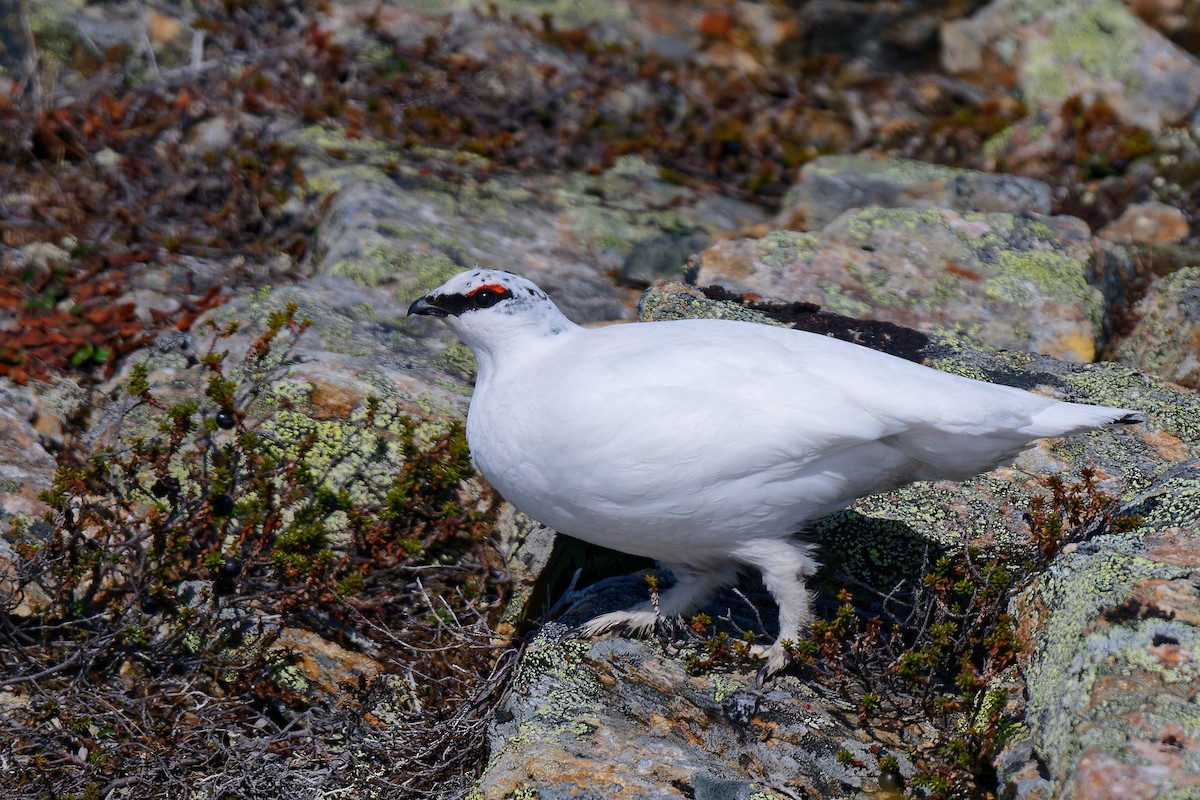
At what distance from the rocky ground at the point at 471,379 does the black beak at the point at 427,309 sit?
628 millimetres

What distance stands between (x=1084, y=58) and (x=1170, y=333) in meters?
3.84

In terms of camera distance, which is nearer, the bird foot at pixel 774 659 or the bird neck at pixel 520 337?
the bird foot at pixel 774 659

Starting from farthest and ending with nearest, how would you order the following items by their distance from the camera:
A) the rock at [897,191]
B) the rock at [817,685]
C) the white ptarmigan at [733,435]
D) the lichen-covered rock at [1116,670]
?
the rock at [897,191]
the white ptarmigan at [733,435]
the rock at [817,685]
the lichen-covered rock at [1116,670]

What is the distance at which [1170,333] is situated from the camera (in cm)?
572

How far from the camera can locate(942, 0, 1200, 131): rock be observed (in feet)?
27.8

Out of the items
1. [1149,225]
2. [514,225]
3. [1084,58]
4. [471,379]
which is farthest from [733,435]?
[1084,58]

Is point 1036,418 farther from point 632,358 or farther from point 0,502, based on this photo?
point 0,502

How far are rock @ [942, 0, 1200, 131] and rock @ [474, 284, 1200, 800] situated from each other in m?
4.22

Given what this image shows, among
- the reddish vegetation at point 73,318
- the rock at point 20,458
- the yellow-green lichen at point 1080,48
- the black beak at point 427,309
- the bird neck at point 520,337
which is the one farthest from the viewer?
the yellow-green lichen at point 1080,48

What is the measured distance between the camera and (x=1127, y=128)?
828 centimetres

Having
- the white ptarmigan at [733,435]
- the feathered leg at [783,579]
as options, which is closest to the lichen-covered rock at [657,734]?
the feathered leg at [783,579]

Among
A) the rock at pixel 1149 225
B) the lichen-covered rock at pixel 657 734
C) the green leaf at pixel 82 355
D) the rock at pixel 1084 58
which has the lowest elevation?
the green leaf at pixel 82 355

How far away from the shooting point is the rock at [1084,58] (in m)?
8.47

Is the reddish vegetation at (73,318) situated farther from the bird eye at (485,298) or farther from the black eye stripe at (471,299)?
the bird eye at (485,298)
